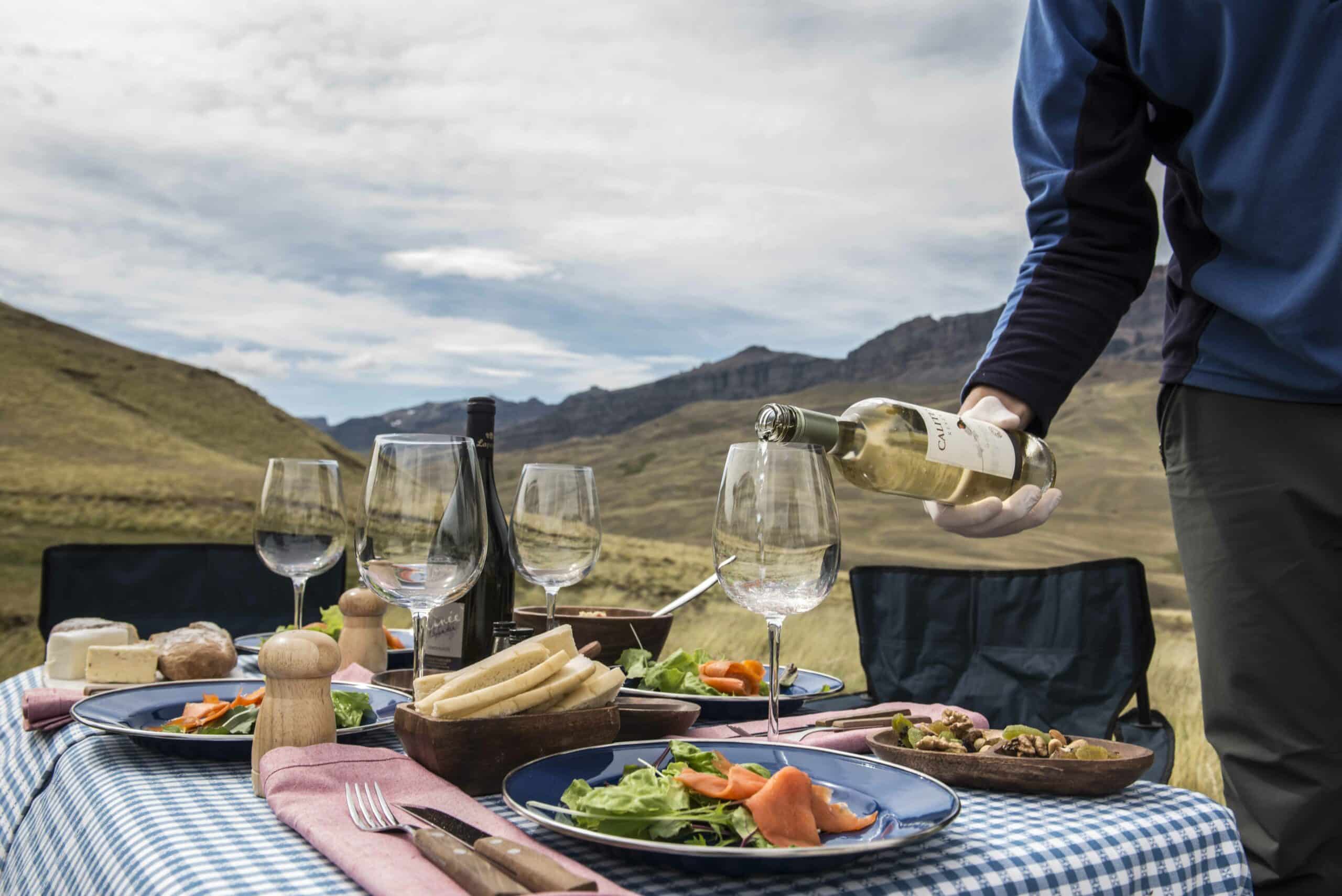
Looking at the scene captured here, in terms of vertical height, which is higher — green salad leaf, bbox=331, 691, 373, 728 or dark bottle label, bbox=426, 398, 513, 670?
dark bottle label, bbox=426, 398, 513, 670

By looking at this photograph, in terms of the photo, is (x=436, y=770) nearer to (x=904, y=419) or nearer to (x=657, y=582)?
(x=904, y=419)

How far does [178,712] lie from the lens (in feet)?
4.90

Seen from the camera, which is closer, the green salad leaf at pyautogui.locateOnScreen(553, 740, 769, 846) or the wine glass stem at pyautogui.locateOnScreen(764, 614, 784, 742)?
the green salad leaf at pyautogui.locateOnScreen(553, 740, 769, 846)

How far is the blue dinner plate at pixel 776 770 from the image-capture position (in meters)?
0.81

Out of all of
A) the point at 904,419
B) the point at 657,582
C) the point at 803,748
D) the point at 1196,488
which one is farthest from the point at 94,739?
the point at 657,582

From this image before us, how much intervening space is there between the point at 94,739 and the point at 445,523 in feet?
2.10

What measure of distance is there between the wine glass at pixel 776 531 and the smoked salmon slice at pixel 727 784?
0.26 meters

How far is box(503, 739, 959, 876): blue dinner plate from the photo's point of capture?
81cm

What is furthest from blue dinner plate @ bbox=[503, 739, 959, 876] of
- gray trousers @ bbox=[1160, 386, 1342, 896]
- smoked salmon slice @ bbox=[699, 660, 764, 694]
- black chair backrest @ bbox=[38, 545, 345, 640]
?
black chair backrest @ bbox=[38, 545, 345, 640]

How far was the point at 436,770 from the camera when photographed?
1087 millimetres

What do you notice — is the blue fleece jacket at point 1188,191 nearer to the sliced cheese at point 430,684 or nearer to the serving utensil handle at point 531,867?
the sliced cheese at point 430,684

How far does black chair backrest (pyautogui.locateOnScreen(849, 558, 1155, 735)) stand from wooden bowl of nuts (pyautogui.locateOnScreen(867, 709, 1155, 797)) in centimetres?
105

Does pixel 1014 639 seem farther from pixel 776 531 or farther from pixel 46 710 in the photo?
pixel 46 710

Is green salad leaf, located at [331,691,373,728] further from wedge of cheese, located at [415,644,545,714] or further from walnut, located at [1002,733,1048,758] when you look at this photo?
walnut, located at [1002,733,1048,758]
